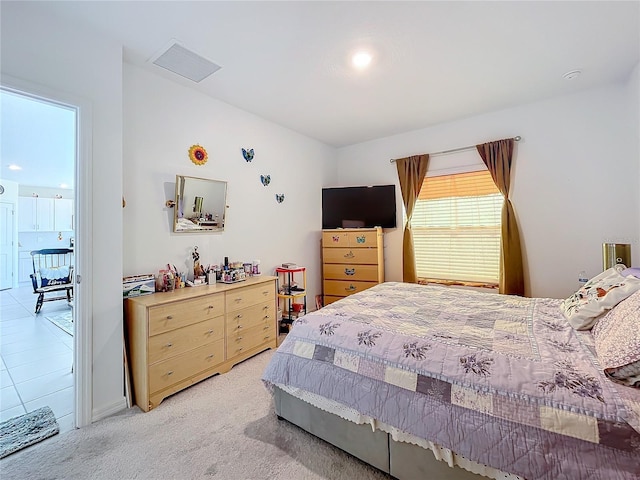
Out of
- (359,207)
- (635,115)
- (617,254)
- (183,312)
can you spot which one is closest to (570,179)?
(635,115)

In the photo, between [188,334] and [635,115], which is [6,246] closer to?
[188,334]

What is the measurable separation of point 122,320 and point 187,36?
214 cm

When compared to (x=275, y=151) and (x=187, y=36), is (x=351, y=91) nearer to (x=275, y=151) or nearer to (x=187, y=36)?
(x=275, y=151)

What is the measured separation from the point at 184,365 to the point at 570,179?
4240mm

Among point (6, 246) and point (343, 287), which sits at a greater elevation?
point (6, 246)

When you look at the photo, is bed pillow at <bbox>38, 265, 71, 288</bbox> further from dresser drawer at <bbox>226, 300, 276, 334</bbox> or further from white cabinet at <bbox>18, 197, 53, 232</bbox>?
dresser drawer at <bbox>226, 300, 276, 334</bbox>

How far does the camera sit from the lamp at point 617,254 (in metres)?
2.53

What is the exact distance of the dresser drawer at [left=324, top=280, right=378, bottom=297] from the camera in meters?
3.88

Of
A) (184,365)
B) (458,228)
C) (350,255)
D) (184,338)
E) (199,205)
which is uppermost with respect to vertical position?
(199,205)

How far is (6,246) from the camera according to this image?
6215mm

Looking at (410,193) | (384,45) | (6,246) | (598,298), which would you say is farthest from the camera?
(6,246)

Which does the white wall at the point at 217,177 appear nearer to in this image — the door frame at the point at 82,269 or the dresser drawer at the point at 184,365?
the door frame at the point at 82,269

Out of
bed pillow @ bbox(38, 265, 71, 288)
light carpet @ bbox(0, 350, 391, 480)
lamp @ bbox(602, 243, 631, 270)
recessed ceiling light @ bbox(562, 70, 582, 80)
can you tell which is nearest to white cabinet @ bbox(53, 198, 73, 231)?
bed pillow @ bbox(38, 265, 71, 288)

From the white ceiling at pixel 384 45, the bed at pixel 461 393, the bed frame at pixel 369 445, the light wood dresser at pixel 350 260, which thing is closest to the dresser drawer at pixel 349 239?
the light wood dresser at pixel 350 260
